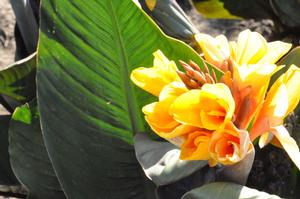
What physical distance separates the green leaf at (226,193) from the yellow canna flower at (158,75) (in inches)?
6.4

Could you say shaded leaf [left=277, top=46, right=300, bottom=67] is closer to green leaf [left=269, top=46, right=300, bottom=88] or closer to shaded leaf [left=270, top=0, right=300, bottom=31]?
green leaf [left=269, top=46, right=300, bottom=88]

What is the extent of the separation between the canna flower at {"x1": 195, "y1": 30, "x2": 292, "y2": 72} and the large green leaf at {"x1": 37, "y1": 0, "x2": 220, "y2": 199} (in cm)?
16

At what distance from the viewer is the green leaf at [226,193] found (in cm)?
84

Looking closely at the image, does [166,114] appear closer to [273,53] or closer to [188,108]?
[188,108]

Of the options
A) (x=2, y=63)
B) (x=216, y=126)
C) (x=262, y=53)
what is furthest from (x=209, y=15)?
(x=216, y=126)

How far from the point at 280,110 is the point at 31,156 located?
0.61m

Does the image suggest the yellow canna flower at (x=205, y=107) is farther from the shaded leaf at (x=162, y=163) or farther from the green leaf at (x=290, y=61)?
the green leaf at (x=290, y=61)

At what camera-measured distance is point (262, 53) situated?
0.82 metres

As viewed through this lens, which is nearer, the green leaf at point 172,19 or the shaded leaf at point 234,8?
the green leaf at point 172,19

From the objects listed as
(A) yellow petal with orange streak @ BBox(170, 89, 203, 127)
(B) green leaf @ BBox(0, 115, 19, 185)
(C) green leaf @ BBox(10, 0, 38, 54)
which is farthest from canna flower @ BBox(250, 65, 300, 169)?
(C) green leaf @ BBox(10, 0, 38, 54)

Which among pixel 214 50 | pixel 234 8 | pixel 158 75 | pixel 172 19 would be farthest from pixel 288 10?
pixel 158 75

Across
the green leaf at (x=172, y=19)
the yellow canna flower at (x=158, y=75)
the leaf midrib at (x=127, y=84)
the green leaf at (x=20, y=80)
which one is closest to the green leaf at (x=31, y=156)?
the green leaf at (x=20, y=80)

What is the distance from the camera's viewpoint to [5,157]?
4.55 ft

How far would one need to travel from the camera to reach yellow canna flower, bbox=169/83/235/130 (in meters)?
0.71
